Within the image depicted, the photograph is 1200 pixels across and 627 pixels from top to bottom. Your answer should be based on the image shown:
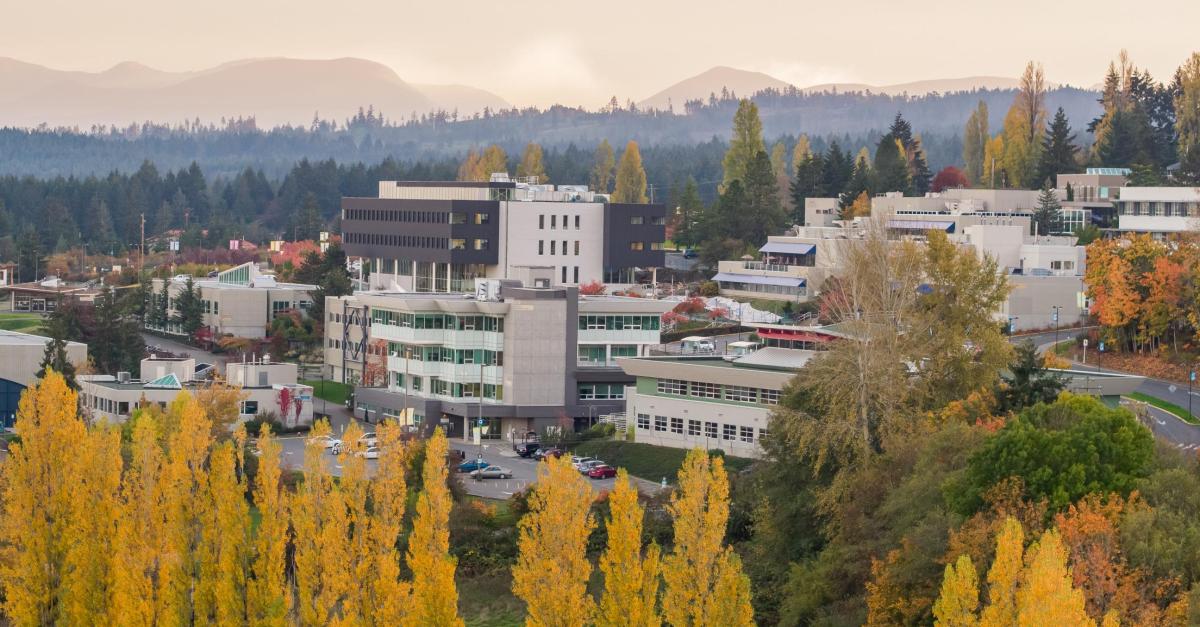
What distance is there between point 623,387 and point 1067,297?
21.7 meters

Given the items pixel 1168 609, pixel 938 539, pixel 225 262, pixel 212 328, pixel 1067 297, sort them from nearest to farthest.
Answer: pixel 1168 609, pixel 938 539, pixel 1067 297, pixel 212 328, pixel 225 262

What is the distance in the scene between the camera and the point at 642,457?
6047cm

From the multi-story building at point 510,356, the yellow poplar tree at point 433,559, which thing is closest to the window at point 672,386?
the multi-story building at point 510,356

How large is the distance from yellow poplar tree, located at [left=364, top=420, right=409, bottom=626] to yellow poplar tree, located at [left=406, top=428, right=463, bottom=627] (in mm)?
331

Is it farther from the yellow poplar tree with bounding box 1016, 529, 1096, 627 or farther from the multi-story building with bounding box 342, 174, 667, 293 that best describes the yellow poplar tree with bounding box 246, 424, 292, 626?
the multi-story building with bounding box 342, 174, 667, 293

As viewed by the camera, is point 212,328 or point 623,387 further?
point 212,328

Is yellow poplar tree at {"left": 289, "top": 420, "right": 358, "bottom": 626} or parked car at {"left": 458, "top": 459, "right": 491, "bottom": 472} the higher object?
yellow poplar tree at {"left": 289, "top": 420, "right": 358, "bottom": 626}

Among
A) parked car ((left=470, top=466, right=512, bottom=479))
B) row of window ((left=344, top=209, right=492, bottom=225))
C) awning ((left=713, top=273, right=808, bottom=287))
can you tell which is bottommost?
parked car ((left=470, top=466, right=512, bottom=479))

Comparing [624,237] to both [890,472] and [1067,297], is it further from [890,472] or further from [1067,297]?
[890,472]

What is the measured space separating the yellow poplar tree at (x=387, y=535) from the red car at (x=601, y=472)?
20.6m

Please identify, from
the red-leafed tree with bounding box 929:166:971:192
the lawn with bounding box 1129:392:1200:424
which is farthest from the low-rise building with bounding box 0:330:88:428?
the red-leafed tree with bounding box 929:166:971:192

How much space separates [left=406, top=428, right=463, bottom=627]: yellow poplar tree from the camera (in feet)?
113

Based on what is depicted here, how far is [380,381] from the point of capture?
72.1 m

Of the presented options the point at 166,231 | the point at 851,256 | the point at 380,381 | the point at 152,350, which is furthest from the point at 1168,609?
the point at 166,231
